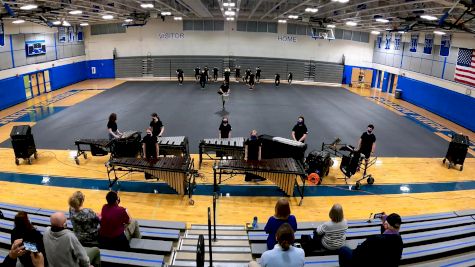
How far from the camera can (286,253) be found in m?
3.27

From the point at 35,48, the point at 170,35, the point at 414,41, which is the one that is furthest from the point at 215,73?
the point at 414,41

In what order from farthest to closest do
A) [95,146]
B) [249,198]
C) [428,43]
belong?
[428,43] → [95,146] → [249,198]

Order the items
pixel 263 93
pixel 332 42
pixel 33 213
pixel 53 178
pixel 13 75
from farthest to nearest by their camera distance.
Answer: pixel 332 42
pixel 263 93
pixel 13 75
pixel 53 178
pixel 33 213

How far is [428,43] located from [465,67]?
3875mm

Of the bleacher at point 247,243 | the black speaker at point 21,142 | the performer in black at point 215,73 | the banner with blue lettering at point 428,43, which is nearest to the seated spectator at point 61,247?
the bleacher at point 247,243

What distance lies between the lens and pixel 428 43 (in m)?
20.5

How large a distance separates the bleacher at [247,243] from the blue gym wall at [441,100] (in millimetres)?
12815

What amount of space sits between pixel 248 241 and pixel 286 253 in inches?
92.6

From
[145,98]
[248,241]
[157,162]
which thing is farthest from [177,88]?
[248,241]

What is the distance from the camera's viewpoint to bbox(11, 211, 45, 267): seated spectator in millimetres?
3436

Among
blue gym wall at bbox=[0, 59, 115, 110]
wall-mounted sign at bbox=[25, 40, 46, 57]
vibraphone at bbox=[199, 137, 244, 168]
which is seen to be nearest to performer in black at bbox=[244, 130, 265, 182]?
vibraphone at bbox=[199, 137, 244, 168]

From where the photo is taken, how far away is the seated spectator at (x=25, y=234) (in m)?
3.44

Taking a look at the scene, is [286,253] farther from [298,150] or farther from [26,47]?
[26,47]

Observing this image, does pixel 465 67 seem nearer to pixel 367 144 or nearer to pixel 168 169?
pixel 367 144
